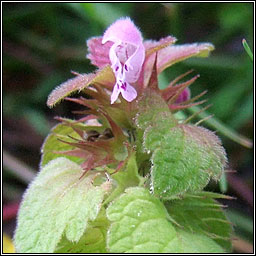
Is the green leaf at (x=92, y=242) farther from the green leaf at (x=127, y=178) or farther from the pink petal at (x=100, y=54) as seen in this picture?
the pink petal at (x=100, y=54)

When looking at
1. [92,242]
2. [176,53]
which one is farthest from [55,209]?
[176,53]

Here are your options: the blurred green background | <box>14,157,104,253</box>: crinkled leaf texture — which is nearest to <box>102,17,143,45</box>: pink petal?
<box>14,157,104,253</box>: crinkled leaf texture

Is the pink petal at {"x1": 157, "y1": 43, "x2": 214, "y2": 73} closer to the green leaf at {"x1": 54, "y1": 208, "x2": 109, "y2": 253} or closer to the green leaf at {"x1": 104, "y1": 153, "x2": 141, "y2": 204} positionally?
the green leaf at {"x1": 104, "y1": 153, "x2": 141, "y2": 204}

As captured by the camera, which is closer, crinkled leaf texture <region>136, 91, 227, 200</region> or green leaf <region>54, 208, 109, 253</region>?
crinkled leaf texture <region>136, 91, 227, 200</region>

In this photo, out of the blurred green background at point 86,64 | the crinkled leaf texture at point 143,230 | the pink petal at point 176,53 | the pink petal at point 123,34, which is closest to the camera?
the crinkled leaf texture at point 143,230

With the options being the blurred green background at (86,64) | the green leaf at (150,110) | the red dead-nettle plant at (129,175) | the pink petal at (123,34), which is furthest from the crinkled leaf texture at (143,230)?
the blurred green background at (86,64)

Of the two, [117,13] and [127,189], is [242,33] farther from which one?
[127,189]
